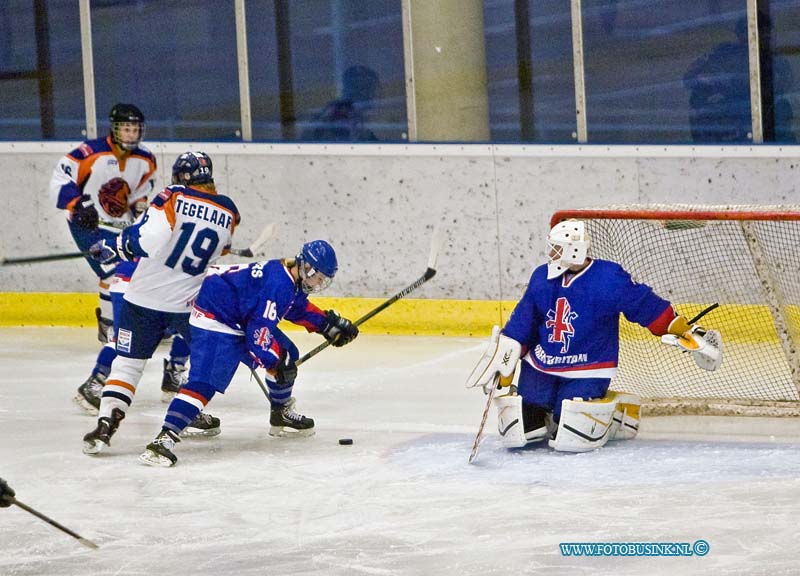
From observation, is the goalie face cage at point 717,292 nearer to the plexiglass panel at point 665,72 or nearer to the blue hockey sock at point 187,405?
the plexiglass panel at point 665,72

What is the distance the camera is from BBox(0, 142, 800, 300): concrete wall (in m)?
6.95

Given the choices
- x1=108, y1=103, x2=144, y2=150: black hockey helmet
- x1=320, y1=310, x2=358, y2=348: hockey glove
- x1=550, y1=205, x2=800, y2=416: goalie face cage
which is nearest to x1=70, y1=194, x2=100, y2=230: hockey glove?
x1=108, y1=103, x2=144, y2=150: black hockey helmet

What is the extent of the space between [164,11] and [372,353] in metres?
2.43

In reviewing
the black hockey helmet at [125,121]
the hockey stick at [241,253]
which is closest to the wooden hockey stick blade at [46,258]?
the hockey stick at [241,253]

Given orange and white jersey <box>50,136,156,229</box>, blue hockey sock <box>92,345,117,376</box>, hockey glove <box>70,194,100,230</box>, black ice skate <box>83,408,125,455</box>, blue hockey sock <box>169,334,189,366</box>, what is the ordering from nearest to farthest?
black ice skate <box>83,408,125,455</box>
blue hockey sock <box>92,345,117,376</box>
blue hockey sock <box>169,334,189,366</box>
hockey glove <box>70,194,100,230</box>
orange and white jersey <box>50,136,156,229</box>

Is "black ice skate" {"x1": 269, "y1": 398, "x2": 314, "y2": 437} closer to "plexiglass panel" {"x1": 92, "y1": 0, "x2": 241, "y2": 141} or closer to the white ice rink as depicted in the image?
the white ice rink

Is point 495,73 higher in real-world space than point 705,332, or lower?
higher

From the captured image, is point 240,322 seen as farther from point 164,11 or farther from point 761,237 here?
point 164,11

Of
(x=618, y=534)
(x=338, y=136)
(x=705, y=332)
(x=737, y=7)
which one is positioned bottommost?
(x=618, y=534)

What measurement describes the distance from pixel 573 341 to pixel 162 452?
4.63 ft

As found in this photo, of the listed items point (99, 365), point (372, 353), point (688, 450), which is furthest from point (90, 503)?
point (372, 353)

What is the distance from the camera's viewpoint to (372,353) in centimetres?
695

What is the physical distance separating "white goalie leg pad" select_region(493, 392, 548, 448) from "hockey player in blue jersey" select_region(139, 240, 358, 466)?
2.34 ft

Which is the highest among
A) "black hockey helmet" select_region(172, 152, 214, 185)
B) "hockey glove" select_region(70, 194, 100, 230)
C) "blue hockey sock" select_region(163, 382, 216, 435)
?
"black hockey helmet" select_region(172, 152, 214, 185)
